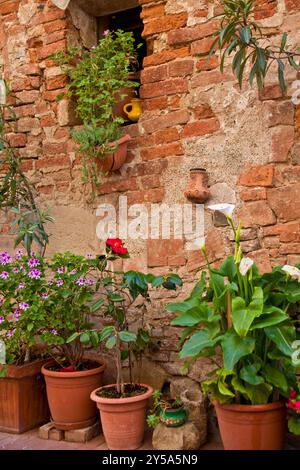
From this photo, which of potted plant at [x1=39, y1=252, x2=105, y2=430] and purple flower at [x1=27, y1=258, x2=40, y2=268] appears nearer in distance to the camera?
potted plant at [x1=39, y1=252, x2=105, y2=430]

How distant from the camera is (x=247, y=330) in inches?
91.7

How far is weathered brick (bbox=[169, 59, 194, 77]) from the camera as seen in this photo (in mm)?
3301

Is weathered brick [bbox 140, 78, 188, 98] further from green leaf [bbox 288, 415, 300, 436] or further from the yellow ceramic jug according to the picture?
green leaf [bbox 288, 415, 300, 436]

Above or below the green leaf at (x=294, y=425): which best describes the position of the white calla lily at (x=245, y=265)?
above

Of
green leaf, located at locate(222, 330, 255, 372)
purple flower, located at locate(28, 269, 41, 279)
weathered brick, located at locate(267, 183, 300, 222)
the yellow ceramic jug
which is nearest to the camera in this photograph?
green leaf, located at locate(222, 330, 255, 372)

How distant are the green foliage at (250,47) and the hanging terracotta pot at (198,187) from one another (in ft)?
1.91

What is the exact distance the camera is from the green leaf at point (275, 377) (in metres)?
2.41

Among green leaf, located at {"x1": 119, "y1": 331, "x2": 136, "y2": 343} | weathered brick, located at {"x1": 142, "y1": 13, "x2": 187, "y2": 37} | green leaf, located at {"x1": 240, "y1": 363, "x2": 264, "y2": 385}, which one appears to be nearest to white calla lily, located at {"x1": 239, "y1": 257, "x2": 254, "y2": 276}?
green leaf, located at {"x1": 240, "y1": 363, "x2": 264, "y2": 385}

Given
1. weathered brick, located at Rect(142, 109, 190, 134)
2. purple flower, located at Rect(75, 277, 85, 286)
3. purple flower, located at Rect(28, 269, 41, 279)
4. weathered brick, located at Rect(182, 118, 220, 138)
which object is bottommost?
purple flower, located at Rect(75, 277, 85, 286)

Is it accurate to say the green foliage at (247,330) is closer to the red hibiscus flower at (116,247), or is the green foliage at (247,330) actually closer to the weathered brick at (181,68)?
the red hibiscus flower at (116,247)

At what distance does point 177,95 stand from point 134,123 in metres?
0.41

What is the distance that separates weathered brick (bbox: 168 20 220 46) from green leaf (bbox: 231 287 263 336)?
170 cm

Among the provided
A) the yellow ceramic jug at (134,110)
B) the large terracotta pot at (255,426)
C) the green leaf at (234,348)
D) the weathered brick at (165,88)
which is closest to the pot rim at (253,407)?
the large terracotta pot at (255,426)
